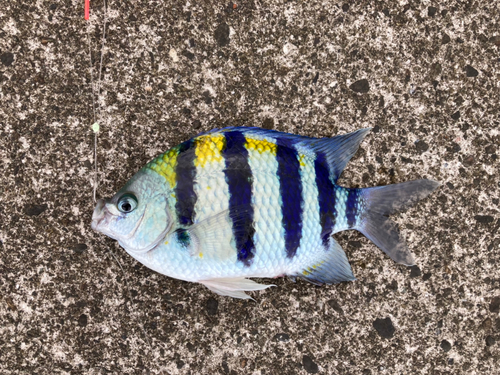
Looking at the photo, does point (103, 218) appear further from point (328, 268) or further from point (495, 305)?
point (495, 305)

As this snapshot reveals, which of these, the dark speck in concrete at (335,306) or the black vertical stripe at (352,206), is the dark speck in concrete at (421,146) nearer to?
the black vertical stripe at (352,206)

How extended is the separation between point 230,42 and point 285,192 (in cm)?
74

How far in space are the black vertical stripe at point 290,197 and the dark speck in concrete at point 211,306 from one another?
1.51 feet

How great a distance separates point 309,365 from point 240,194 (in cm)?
88

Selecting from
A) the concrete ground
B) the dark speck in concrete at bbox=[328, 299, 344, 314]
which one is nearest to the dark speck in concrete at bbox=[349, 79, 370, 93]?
the concrete ground

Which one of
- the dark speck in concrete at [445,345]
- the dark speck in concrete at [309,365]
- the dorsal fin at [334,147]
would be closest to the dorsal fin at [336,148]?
the dorsal fin at [334,147]

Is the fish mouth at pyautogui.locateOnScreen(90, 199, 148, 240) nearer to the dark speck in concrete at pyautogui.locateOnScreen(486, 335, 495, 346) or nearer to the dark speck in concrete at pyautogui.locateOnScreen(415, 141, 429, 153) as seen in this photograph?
the dark speck in concrete at pyautogui.locateOnScreen(415, 141, 429, 153)

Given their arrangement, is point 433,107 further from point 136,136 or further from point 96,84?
point 96,84

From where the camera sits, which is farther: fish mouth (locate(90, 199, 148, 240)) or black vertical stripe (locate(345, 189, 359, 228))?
black vertical stripe (locate(345, 189, 359, 228))

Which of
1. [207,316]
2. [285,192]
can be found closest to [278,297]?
[207,316]

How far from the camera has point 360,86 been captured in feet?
5.60

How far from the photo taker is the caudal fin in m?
1.51

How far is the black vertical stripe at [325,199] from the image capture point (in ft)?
4.69

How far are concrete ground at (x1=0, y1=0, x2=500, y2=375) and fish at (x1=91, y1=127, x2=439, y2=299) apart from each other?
26cm
